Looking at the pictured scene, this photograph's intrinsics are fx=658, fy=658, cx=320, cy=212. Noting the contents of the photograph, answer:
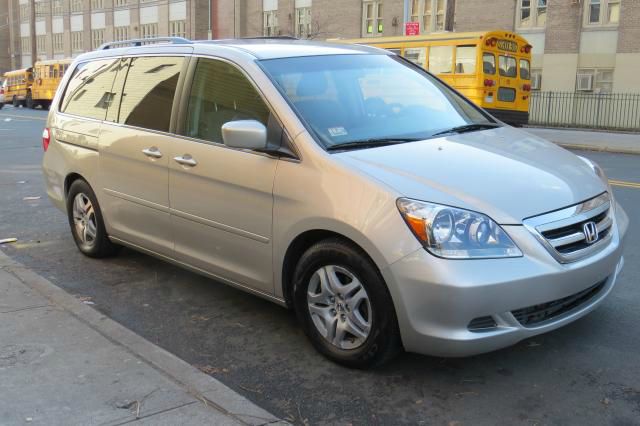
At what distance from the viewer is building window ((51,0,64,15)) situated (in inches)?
2463

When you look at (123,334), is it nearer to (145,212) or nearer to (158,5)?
(145,212)

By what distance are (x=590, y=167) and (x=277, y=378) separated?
7.80ft

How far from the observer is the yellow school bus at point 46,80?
38.6 meters

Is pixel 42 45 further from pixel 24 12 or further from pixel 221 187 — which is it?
pixel 221 187

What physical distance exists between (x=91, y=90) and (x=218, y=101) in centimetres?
193

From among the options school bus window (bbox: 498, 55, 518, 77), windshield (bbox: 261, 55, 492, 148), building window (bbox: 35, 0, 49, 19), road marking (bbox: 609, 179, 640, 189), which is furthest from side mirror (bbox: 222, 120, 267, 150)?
building window (bbox: 35, 0, 49, 19)

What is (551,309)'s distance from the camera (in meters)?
3.43

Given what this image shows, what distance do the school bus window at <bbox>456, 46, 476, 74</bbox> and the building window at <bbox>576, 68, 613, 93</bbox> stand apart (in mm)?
11442

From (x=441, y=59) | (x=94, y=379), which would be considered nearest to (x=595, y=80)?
(x=441, y=59)

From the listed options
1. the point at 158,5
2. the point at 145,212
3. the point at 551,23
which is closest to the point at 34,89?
the point at 158,5

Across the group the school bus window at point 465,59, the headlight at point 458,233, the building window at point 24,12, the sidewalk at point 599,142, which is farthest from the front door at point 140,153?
the building window at point 24,12

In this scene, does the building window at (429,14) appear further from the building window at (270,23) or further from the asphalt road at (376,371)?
the asphalt road at (376,371)

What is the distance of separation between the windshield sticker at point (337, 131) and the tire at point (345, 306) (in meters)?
0.68

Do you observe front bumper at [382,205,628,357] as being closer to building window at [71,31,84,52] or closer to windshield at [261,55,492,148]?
windshield at [261,55,492,148]
